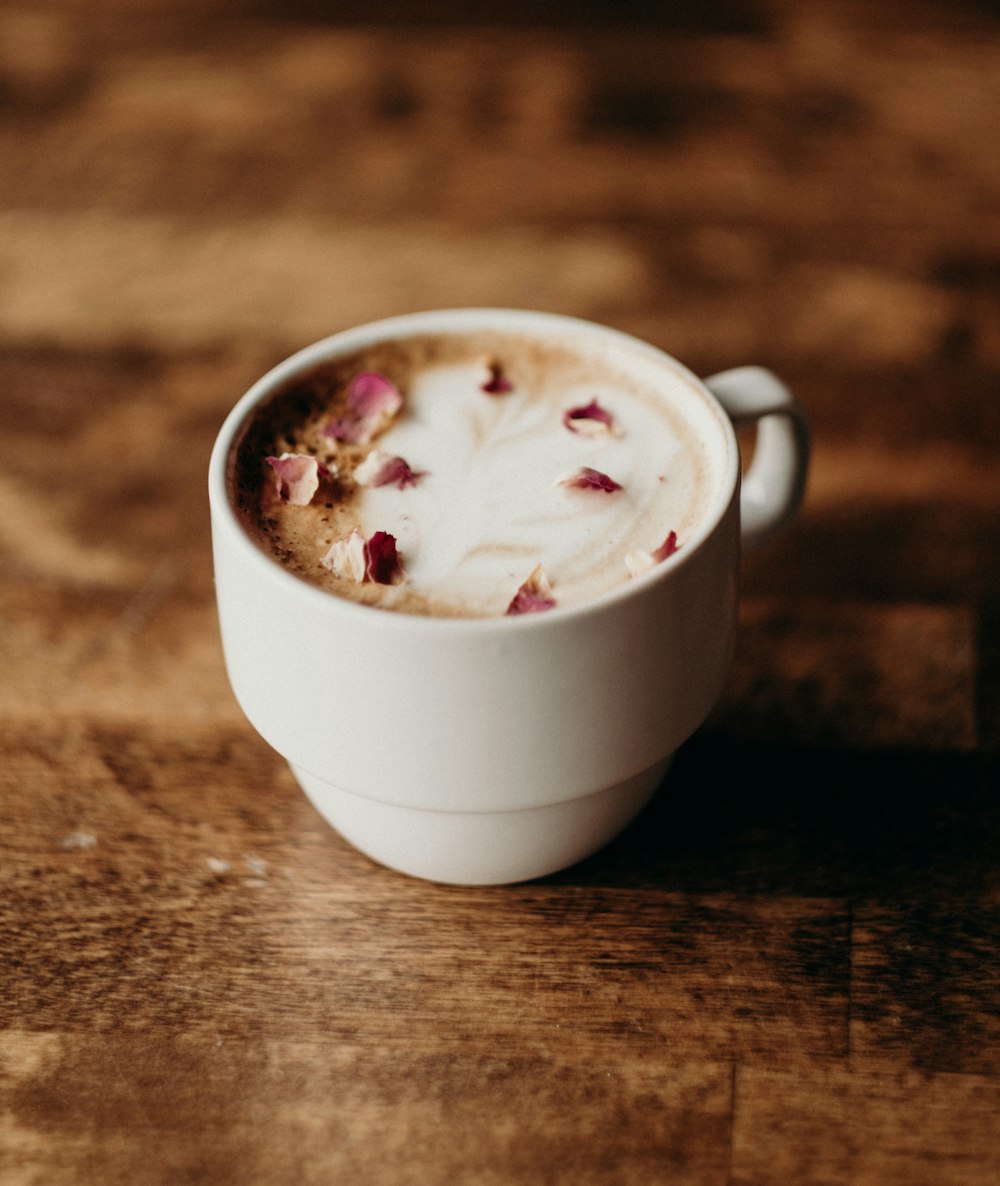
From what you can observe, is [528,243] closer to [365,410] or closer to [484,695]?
[365,410]

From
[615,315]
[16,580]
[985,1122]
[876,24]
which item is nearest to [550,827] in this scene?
[985,1122]

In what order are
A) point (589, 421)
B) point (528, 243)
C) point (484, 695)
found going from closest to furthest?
point (484, 695), point (589, 421), point (528, 243)

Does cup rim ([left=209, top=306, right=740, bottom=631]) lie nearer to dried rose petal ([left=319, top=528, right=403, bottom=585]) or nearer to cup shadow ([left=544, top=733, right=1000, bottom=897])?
dried rose petal ([left=319, top=528, right=403, bottom=585])

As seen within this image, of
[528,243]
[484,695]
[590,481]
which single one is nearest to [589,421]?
[590,481]

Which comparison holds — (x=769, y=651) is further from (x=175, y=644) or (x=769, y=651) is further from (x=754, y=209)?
(x=754, y=209)

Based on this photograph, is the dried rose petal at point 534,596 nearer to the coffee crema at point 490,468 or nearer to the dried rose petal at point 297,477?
the coffee crema at point 490,468

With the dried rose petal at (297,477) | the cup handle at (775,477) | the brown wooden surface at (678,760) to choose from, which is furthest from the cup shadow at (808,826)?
the dried rose petal at (297,477)
